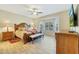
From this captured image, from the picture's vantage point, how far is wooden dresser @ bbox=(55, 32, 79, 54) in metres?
1.93

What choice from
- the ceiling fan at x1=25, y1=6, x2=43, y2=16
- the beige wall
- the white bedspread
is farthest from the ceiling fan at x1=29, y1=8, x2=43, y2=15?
the white bedspread

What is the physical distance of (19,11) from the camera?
258 centimetres

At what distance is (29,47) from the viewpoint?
2.58 metres

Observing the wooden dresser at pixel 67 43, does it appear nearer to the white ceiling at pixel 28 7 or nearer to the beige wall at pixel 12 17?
the white ceiling at pixel 28 7

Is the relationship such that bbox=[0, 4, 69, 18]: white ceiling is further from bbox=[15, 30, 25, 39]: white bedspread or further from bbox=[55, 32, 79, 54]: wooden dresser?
bbox=[55, 32, 79, 54]: wooden dresser

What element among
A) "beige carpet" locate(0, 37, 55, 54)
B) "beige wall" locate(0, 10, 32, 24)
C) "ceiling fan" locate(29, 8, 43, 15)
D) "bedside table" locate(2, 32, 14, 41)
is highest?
"ceiling fan" locate(29, 8, 43, 15)

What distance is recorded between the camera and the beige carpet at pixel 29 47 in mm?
2498

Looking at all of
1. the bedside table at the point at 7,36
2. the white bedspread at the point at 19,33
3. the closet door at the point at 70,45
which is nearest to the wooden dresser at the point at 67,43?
the closet door at the point at 70,45

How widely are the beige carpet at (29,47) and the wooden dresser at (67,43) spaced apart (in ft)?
0.57

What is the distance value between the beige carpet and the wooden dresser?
173 millimetres

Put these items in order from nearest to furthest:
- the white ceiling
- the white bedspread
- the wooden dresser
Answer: the wooden dresser
the white ceiling
the white bedspread

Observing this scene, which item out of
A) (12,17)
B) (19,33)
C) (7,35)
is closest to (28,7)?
(12,17)

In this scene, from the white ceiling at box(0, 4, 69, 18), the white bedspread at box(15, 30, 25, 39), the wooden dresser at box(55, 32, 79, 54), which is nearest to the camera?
the wooden dresser at box(55, 32, 79, 54)
